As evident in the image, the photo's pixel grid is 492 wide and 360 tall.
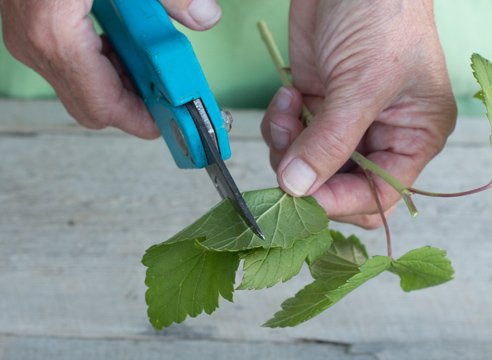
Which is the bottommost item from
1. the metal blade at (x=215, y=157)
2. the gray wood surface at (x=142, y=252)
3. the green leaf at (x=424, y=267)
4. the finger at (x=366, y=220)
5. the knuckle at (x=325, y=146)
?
the gray wood surface at (x=142, y=252)

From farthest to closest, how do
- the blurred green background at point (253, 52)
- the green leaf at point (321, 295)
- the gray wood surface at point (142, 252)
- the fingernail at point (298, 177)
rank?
the blurred green background at point (253, 52) < the gray wood surface at point (142, 252) < the fingernail at point (298, 177) < the green leaf at point (321, 295)

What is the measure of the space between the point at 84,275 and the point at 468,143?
52 cm

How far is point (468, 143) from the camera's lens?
1.06 metres

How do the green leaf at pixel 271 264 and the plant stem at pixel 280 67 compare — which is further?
the plant stem at pixel 280 67

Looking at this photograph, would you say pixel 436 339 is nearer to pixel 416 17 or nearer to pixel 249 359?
pixel 249 359

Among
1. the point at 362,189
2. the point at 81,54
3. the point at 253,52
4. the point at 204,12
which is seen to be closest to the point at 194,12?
the point at 204,12

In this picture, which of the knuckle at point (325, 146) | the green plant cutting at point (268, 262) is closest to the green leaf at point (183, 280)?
the green plant cutting at point (268, 262)

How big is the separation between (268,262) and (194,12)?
27 cm

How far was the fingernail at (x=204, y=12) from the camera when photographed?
0.74 metres

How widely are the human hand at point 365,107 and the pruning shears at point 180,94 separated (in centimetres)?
7

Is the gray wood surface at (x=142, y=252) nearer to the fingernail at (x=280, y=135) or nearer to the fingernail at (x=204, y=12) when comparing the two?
the fingernail at (x=280, y=135)

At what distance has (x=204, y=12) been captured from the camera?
0.75 meters

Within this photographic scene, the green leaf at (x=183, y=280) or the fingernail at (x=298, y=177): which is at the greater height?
the fingernail at (x=298, y=177)

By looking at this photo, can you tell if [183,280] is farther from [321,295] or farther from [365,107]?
[365,107]
